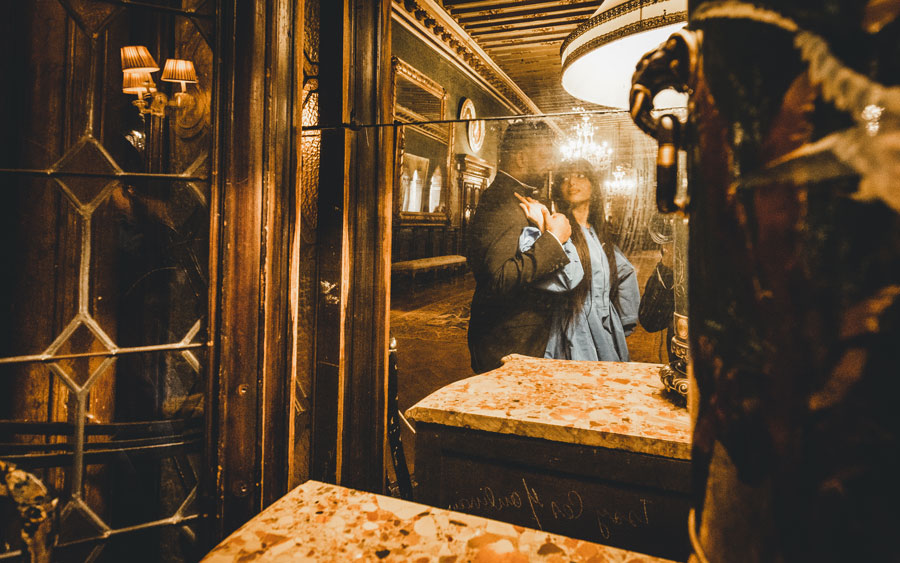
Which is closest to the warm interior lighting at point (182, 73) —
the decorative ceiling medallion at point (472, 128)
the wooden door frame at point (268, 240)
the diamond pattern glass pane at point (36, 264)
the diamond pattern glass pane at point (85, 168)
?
the wooden door frame at point (268, 240)

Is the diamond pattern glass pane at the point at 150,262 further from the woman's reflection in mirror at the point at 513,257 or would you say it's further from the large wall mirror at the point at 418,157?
the woman's reflection in mirror at the point at 513,257

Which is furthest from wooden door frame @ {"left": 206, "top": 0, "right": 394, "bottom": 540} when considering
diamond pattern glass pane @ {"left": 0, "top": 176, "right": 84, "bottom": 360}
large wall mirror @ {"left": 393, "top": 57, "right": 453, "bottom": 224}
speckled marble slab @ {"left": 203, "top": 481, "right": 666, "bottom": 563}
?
large wall mirror @ {"left": 393, "top": 57, "right": 453, "bottom": 224}

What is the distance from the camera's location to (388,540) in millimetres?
603

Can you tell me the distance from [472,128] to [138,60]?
10.9 ft

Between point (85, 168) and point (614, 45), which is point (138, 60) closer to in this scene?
point (85, 168)

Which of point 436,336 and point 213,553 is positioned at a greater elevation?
point 213,553

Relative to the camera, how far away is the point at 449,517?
66 cm

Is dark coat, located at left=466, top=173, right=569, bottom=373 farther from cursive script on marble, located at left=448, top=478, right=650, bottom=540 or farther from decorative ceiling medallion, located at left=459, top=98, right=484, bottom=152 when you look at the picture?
cursive script on marble, located at left=448, top=478, right=650, bottom=540

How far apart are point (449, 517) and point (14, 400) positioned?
5.85ft

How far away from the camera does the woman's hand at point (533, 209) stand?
135 inches

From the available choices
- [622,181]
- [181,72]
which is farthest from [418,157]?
[181,72]

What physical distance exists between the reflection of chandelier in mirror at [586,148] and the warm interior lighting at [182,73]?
2.35 m

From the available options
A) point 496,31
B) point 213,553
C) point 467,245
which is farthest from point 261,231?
point 496,31

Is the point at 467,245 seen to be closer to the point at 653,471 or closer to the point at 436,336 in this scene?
the point at 436,336
